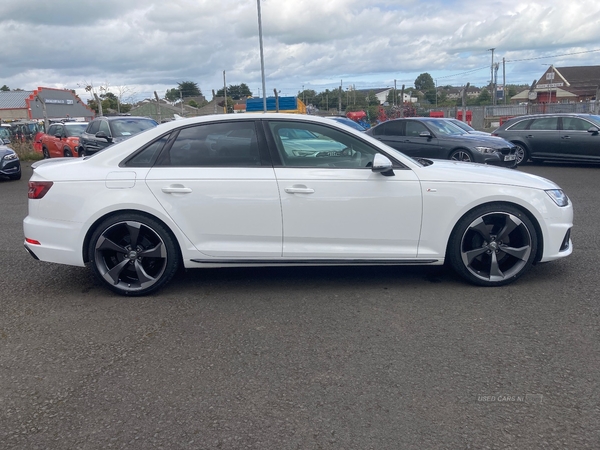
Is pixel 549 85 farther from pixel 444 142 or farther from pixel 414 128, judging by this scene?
pixel 444 142

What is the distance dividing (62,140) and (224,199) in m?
15.5

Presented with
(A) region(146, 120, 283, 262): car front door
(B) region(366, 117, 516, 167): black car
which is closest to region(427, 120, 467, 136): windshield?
(B) region(366, 117, 516, 167): black car

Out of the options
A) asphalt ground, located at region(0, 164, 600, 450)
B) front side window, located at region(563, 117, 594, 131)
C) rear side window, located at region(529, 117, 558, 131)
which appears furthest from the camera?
rear side window, located at region(529, 117, 558, 131)

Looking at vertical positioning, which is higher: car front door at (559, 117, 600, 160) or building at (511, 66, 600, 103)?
building at (511, 66, 600, 103)

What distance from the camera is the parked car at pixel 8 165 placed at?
14.3 meters

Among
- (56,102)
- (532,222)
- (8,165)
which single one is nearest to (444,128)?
(532,222)

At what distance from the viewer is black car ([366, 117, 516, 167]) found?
12594 millimetres

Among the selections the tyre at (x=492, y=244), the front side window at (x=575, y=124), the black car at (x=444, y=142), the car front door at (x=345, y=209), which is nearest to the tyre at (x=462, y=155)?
the black car at (x=444, y=142)

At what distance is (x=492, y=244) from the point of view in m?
4.96

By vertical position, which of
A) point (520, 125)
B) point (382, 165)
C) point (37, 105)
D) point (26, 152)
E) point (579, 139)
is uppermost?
point (37, 105)

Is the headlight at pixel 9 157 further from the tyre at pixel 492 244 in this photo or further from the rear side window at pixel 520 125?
the rear side window at pixel 520 125

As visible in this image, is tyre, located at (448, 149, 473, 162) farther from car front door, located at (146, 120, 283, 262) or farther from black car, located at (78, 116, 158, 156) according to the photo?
car front door, located at (146, 120, 283, 262)

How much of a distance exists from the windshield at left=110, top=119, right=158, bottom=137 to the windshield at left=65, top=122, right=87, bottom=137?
3.50 metres

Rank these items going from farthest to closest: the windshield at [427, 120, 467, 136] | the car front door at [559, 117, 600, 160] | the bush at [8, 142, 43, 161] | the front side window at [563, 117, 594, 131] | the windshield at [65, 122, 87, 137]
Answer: the bush at [8, 142, 43, 161]
the windshield at [65, 122, 87, 137]
the front side window at [563, 117, 594, 131]
the car front door at [559, 117, 600, 160]
the windshield at [427, 120, 467, 136]
